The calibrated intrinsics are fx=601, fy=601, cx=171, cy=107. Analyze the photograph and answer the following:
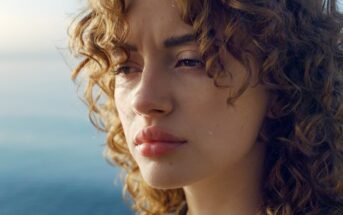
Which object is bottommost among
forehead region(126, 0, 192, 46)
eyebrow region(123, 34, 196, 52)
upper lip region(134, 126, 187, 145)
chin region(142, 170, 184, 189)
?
chin region(142, 170, 184, 189)

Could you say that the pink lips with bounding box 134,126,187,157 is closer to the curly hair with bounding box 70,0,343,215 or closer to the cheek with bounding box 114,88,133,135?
the cheek with bounding box 114,88,133,135

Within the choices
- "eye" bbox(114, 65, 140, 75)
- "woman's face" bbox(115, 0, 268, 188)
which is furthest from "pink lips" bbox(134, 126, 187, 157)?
"eye" bbox(114, 65, 140, 75)

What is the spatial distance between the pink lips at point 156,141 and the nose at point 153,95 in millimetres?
46

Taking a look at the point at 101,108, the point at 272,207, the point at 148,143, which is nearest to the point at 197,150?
the point at 148,143

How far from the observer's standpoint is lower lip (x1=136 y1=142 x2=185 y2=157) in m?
1.72

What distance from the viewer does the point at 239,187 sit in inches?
74.5

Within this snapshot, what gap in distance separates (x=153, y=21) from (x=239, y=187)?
588 mm

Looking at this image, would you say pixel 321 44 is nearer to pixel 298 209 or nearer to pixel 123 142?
pixel 298 209

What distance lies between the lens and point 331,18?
6.19ft

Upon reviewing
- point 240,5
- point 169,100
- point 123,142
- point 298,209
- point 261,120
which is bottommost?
point 123,142

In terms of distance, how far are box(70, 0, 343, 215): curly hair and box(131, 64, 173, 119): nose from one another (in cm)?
13

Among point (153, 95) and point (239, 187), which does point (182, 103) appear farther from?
point (239, 187)

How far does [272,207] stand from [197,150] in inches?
12.7

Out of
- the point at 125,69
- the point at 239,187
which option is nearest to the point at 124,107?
the point at 125,69
